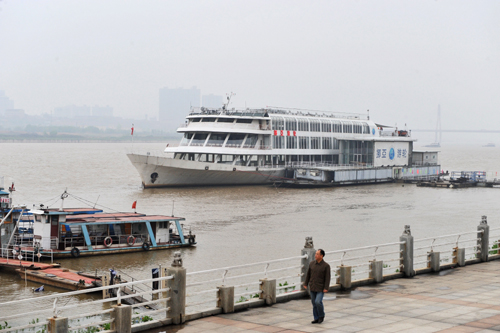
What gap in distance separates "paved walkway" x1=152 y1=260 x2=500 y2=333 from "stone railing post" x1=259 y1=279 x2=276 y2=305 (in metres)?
0.24

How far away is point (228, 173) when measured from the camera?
63.8 m

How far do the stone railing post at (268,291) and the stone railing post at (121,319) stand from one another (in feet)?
13.1

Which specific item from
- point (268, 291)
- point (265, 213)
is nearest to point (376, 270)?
point (268, 291)

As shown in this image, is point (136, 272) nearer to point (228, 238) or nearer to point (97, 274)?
point (97, 274)

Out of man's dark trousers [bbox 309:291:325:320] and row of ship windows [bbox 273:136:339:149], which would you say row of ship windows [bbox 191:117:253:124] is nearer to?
row of ship windows [bbox 273:136:339:149]

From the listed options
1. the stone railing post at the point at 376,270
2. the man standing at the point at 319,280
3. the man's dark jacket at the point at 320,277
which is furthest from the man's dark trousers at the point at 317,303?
the stone railing post at the point at 376,270

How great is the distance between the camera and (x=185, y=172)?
61562 mm

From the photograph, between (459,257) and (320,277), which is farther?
(459,257)

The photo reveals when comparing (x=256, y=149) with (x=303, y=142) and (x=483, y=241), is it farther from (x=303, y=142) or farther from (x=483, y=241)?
(x=483, y=241)

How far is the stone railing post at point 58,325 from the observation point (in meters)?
10.9

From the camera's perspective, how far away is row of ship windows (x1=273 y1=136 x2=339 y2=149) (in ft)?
234

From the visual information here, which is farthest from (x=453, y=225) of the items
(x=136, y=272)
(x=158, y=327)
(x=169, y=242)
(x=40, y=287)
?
(x=158, y=327)

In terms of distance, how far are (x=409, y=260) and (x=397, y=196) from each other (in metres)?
43.7

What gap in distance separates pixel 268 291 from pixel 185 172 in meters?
47.1
